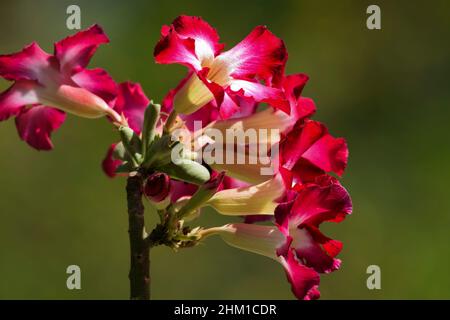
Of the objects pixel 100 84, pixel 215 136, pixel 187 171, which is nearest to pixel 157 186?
pixel 187 171

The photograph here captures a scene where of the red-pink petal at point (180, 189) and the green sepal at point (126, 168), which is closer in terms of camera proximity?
the green sepal at point (126, 168)

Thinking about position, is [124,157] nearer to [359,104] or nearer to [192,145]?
[192,145]

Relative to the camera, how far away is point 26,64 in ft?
4.05

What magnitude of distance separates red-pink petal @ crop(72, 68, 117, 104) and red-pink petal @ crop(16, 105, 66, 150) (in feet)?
0.29

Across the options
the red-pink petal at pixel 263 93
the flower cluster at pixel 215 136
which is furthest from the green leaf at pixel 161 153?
the red-pink petal at pixel 263 93

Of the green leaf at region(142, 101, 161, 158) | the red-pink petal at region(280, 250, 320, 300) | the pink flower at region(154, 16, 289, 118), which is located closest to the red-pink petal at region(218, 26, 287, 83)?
the pink flower at region(154, 16, 289, 118)

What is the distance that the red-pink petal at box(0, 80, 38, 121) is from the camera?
1.23 m

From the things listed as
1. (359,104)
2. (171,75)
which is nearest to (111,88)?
(171,75)

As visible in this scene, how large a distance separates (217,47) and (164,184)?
23 cm

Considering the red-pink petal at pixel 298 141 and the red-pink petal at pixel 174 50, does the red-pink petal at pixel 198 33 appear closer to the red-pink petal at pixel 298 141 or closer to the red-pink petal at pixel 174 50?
the red-pink petal at pixel 174 50

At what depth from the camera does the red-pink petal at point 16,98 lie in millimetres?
1233

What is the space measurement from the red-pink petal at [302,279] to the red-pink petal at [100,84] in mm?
364

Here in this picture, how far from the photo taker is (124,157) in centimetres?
113

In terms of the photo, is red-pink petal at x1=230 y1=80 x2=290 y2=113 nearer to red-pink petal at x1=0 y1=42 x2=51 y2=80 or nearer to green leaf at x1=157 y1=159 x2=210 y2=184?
green leaf at x1=157 y1=159 x2=210 y2=184
